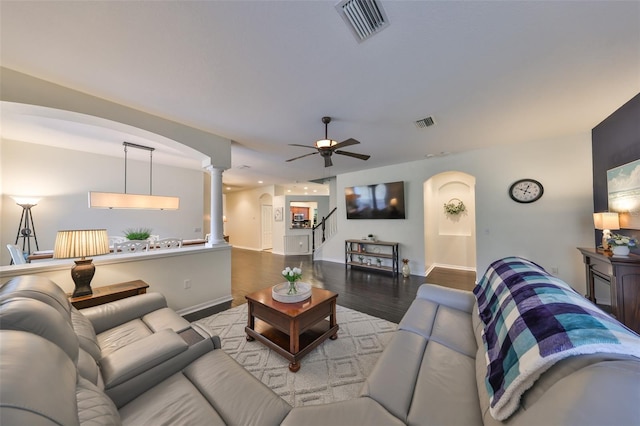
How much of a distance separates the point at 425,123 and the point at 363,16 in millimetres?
1967

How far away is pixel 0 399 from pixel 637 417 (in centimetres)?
158

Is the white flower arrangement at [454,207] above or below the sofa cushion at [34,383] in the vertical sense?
above

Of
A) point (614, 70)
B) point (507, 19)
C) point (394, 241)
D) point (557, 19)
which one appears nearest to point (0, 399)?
point (507, 19)

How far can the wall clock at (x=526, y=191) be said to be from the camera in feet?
12.3

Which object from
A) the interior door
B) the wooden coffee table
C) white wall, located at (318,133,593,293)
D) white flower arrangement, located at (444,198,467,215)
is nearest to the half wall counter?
the wooden coffee table

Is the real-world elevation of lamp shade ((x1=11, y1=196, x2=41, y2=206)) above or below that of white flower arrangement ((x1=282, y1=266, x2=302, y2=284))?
above

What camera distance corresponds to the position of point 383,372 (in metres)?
1.27

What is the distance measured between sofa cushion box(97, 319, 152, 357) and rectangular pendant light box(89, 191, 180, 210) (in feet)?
8.38

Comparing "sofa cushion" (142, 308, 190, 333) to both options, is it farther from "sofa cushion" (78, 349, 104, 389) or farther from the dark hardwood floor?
the dark hardwood floor

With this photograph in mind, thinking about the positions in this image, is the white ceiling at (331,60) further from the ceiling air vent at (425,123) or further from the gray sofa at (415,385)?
the gray sofa at (415,385)

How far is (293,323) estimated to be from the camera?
1999 mm

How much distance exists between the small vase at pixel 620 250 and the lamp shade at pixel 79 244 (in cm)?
551

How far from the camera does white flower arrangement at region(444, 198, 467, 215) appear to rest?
5.62 meters

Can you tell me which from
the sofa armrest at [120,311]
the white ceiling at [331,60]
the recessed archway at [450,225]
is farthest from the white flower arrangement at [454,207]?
the sofa armrest at [120,311]
